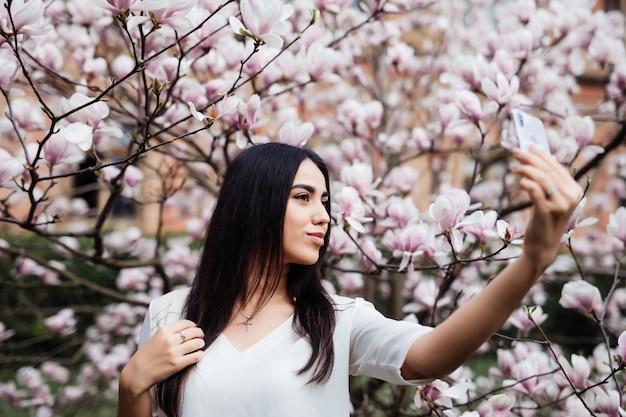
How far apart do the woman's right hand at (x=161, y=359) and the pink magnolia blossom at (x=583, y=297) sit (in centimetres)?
101

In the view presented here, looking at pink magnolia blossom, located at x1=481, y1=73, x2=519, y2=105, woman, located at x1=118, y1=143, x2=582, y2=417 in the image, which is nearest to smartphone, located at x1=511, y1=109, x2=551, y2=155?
woman, located at x1=118, y1=143, x2=582, y2=417

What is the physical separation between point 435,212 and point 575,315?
19.4ft

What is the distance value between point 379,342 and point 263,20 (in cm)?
74

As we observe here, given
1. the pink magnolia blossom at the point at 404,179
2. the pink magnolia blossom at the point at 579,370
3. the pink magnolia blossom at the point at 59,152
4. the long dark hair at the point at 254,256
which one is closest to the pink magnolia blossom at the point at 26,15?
the pink magnolia blossom at the point at 59,152

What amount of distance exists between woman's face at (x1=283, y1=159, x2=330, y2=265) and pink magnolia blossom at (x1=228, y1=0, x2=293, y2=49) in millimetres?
329

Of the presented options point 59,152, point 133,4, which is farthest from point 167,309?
point 133,4

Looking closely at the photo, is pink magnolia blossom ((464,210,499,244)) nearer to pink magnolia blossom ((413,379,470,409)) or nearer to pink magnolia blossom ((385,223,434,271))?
pink magnolia blossom ((385,223,434,271))

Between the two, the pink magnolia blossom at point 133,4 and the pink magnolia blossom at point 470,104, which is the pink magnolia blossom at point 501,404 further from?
the pink magnolia blossom at point 133,4

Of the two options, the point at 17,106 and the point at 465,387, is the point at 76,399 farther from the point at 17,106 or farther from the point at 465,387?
the point at 465,387

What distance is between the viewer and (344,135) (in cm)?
371

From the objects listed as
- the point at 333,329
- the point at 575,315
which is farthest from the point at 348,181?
the point at 575,315

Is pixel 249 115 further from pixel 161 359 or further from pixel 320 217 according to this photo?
pixel 161 359

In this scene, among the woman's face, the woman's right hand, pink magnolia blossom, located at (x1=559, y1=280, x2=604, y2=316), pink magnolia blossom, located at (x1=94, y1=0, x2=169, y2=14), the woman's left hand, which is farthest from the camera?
pink magnolia blossom, located at (x1=559, y1=280, x2=604, y2=316)

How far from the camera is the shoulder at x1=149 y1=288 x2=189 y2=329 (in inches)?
54.3
